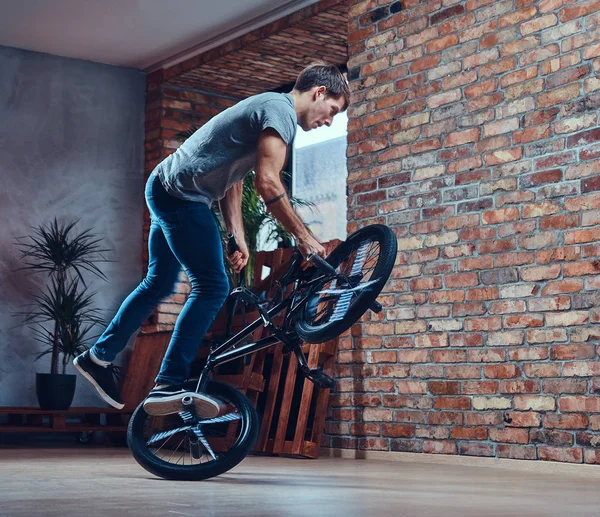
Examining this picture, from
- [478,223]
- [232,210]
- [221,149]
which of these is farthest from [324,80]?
[478,223]

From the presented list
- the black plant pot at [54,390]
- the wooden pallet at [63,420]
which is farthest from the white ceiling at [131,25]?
the wooden pallet at [63,420]

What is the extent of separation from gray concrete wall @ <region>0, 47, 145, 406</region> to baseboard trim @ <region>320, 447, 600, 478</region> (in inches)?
104

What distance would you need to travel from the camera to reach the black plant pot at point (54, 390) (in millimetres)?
6516

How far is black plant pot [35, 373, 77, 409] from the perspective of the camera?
6.52m

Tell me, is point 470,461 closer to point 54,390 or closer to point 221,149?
point 221,149

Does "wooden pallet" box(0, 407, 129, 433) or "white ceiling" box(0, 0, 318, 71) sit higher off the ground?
"white ceiling" box(0, 0, 318, 71)

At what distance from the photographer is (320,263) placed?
10.7ft

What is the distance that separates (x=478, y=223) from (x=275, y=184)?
6.07ft

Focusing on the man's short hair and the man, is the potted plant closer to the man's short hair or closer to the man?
the man

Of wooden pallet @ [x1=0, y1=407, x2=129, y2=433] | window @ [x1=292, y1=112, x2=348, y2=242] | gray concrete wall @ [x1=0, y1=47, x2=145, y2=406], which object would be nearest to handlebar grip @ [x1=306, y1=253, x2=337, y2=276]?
window @ [x1=292, y1=112, x2=348, y2=242]

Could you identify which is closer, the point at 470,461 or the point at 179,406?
the point at 179,406

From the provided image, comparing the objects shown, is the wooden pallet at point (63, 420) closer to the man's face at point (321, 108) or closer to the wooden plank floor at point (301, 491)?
the wooden plank floor at point (301, 491)

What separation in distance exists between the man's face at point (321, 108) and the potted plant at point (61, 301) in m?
3.72

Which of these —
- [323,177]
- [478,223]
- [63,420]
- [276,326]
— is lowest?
[63,420]
